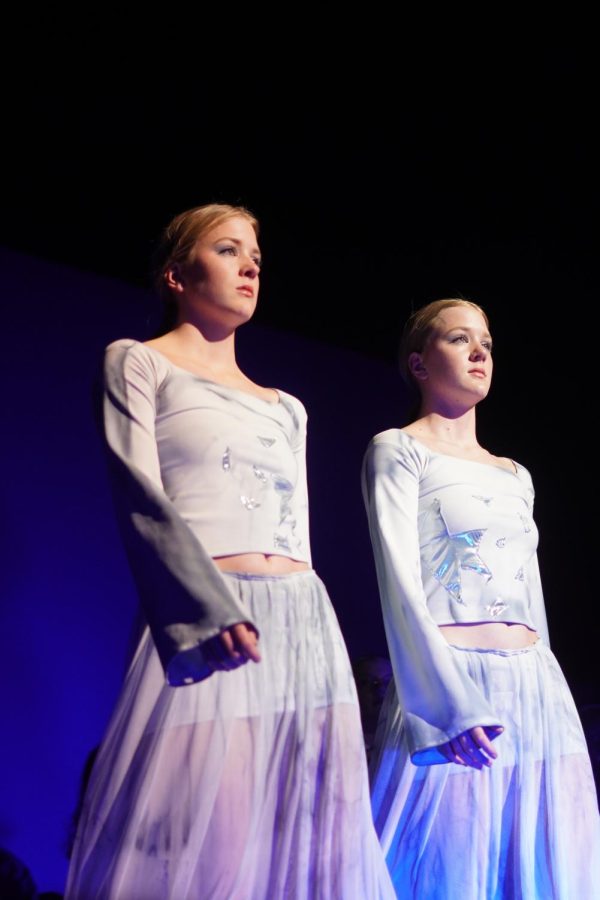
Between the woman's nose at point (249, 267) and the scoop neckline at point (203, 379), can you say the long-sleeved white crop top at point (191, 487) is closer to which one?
the scoop neckline at point (203, 379)

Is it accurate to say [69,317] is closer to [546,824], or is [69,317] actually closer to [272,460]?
[272,460]

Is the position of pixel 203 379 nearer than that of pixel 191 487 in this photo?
No

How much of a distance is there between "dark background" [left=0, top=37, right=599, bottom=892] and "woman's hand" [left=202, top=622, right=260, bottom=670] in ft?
5.50

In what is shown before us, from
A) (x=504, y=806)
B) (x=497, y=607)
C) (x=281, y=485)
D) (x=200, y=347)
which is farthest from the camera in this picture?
(x=497, y=607)

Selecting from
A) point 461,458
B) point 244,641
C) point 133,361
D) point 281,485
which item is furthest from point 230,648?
point 461,458

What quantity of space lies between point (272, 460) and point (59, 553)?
4.08ft

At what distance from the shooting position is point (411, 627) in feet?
7.52

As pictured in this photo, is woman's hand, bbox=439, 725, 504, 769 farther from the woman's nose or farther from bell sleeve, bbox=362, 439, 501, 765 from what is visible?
the woman's nose

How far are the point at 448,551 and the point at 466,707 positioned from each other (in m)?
0.42

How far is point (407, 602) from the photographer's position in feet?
7.59

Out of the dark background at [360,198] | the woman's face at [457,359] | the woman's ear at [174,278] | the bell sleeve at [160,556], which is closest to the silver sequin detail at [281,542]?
the bell sleeve at [160,556]

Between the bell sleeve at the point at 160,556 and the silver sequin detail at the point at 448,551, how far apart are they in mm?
779

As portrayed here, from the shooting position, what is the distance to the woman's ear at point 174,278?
229 centimetres

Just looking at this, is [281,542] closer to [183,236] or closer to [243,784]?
[243,784]
